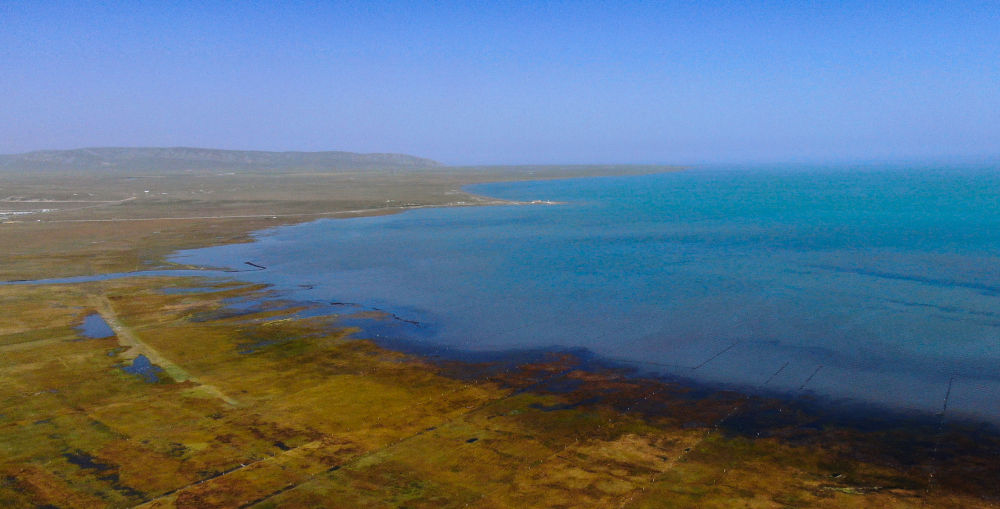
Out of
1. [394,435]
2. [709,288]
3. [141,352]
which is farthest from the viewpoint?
[709,288]

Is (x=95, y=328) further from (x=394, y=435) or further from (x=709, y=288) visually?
(x=709, y=288)

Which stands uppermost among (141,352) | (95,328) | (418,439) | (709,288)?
(709,288)

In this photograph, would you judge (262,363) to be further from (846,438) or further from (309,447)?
(846,438)

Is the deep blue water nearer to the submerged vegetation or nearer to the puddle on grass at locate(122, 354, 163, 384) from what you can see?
the submerged vegetation

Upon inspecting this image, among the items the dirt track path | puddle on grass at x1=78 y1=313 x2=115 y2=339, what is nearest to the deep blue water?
the dirt track path

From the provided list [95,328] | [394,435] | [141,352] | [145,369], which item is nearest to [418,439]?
[394,435]

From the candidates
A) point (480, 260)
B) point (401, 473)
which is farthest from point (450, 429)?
point (480, 260)
